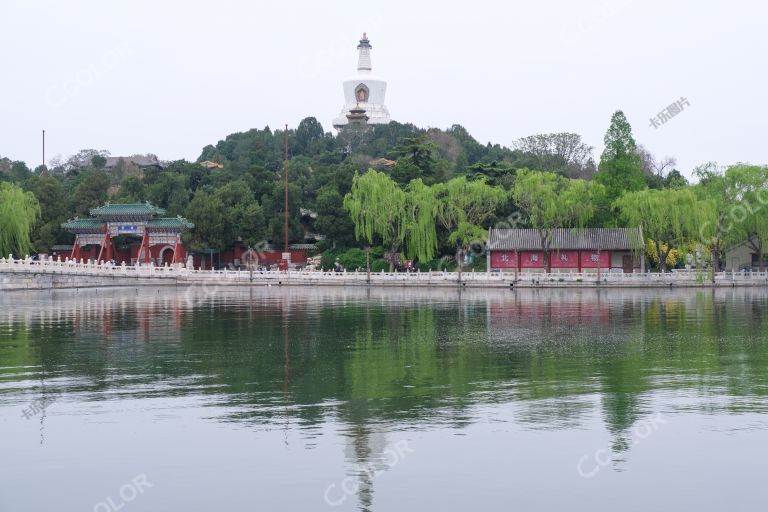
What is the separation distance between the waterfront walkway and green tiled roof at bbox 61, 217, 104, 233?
859 cm

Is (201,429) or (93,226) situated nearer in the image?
(201,429)

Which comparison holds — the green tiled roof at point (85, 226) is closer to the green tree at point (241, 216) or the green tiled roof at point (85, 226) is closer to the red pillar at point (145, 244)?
the red pillar at point (145, 244)

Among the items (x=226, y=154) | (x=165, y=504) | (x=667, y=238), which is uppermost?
(x=226, y=154)

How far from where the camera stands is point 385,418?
15898mm

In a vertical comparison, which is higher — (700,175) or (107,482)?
(700,175)

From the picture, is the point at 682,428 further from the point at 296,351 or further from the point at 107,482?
the point at 296,351

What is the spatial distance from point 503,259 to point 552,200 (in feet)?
17.6

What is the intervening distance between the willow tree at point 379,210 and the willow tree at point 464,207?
2.57m

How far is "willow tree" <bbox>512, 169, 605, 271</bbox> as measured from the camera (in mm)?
60625

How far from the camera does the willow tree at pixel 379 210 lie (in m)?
63.9

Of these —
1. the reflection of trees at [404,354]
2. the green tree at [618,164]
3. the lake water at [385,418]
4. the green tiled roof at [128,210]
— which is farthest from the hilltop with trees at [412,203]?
the lake water at [385,418]

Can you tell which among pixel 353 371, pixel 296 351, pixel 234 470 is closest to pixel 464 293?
pixel 296 351

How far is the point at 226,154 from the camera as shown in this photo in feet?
363

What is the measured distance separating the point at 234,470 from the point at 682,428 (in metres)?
6.93
